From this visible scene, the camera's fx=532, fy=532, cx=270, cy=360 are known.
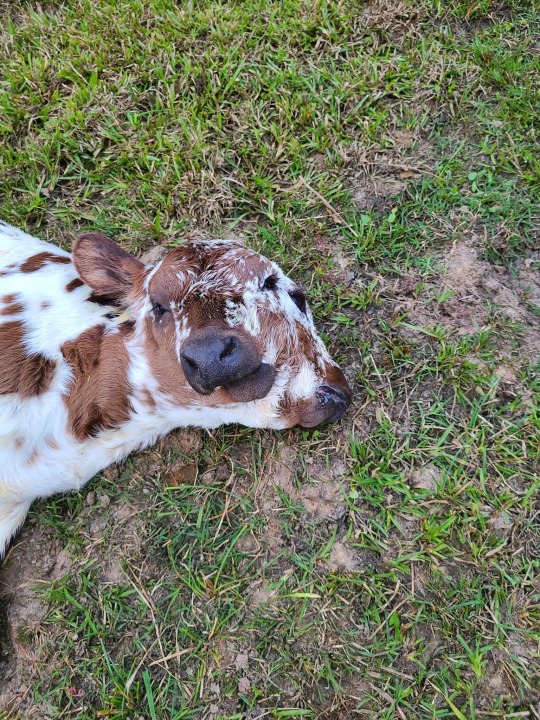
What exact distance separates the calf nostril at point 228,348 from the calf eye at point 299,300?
2.59 feet

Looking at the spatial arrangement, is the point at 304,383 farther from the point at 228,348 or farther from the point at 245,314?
the point at 228,348

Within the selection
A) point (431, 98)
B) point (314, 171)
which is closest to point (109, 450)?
point (314, 171)

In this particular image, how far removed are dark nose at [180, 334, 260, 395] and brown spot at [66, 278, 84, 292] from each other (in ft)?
4.07

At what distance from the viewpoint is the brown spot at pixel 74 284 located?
324 cm

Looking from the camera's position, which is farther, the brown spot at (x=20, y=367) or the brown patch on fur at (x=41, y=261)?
the brown patch on fur at (x=41, y=261)

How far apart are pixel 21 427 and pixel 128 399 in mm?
593

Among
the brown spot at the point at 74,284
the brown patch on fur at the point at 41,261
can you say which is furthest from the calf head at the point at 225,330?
the brown patch on fur at the point at 41,261

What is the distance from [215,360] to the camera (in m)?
2.32

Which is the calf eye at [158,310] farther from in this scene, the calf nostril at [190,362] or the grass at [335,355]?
the grass at [335,355]

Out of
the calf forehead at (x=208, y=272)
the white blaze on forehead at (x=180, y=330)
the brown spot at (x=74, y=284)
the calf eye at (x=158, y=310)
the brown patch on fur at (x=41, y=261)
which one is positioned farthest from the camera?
the brown patch on fur at (x=41, y=261)

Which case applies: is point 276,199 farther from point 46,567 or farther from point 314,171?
point 46,567

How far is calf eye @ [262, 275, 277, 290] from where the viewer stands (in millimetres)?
2906

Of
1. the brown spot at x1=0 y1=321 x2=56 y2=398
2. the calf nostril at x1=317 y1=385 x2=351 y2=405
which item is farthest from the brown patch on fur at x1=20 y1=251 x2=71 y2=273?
the calf nostril at x1=317 y1=385 x2=351 y2=405

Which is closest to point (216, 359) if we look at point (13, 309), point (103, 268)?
point (103, 268)
